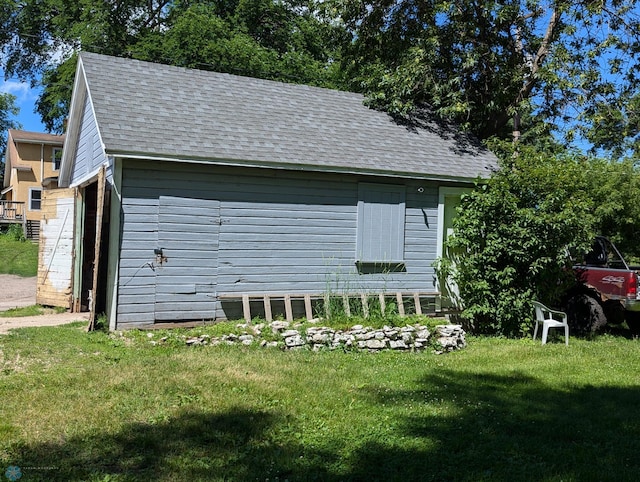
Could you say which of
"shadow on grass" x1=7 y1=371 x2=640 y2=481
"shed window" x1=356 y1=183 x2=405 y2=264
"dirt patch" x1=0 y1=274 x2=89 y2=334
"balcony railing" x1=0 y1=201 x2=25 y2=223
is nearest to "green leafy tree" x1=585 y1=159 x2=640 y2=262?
"shed window" x1=356 y1=183 x2=405 y2=264

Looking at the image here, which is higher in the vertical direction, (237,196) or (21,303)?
(237,196)

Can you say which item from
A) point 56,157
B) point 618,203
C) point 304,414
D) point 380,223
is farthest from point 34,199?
point 304,414

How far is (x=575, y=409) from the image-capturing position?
5.56m

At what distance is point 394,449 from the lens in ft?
14.2

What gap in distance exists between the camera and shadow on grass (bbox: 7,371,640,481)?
153 inches

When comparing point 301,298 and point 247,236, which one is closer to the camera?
point 247,236

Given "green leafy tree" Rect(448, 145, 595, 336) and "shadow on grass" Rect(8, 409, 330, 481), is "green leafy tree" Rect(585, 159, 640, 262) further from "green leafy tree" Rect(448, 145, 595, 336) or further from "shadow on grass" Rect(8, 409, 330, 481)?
"shadow on grass" Rect(8, 409, 330, 481)

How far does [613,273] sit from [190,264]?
23.5 feet

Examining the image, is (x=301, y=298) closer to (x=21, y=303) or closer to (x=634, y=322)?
(x=634, y=322)

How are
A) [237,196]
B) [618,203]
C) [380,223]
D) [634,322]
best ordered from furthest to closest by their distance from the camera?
[618,203] < [634,322] < [380,223] < [237,196]

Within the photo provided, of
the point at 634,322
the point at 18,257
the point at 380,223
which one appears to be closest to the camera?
the point at 380,223

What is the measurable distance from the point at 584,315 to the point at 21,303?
11.3m

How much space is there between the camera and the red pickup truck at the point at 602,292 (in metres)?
9.60

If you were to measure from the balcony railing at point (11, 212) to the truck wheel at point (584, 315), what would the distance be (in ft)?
90.8
